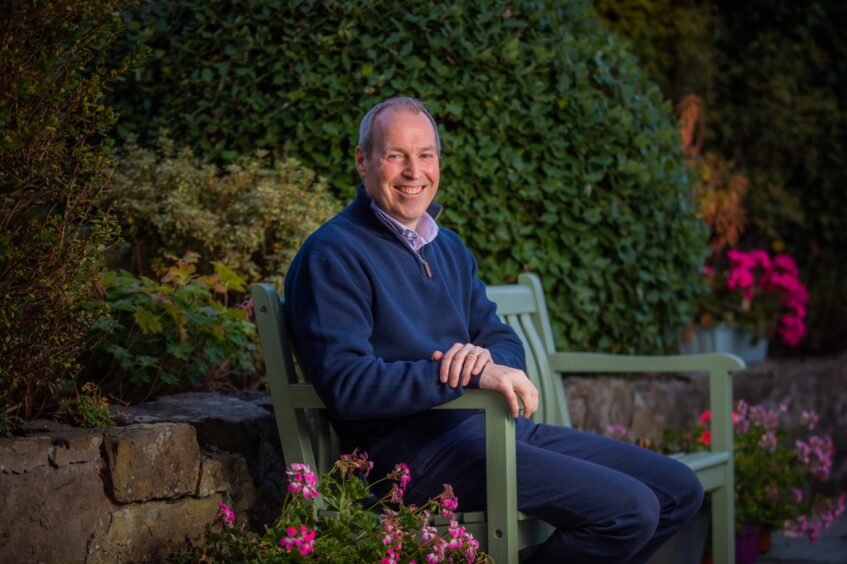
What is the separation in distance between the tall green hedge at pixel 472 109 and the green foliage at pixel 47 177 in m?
2.12

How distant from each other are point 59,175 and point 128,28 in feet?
8.38

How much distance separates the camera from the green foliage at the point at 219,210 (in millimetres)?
4516

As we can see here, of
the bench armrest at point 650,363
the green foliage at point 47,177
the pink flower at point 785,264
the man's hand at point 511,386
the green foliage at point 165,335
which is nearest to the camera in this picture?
the green foliage at point 47,177

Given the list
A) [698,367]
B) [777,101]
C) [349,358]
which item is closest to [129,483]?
[349,358]

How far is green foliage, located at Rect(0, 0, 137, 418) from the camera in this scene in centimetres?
261

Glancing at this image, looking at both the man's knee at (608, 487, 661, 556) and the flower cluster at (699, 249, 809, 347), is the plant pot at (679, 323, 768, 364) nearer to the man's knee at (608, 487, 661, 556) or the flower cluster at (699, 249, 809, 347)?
the flower cluster at (699, 249, 809, 347)

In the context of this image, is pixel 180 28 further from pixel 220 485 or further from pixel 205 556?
pixel 205 556

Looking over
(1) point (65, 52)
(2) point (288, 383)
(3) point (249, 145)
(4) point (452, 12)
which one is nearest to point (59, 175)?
(1) point (65, 52)

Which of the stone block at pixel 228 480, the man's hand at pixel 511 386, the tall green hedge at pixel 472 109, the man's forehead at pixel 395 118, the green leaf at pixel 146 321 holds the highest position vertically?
the tall green hedge at pixel 472 109

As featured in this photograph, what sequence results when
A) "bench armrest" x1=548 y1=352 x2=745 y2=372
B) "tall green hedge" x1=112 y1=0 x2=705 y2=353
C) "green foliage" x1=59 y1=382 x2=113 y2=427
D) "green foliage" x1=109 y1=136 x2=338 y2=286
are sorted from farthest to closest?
"tall green hedge" x1=112 y1=0 x2=705 y2=353
"green foliage" x1=109 y1=136 x2=338 y2=286
"bench armrest" x1=548 y1=352 x2=745 y2=372
"green foliage" x1=59 y1=382 x2=113 y2=427

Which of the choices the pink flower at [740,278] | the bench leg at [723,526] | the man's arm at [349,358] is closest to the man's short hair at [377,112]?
the man's arm at [349,358]

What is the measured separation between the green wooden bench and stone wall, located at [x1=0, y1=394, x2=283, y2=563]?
233mm

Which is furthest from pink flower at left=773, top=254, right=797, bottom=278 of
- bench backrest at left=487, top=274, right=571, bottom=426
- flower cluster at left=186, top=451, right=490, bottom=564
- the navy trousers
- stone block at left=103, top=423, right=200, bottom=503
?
stone block at left=103, top=423, right=200, bottom=503

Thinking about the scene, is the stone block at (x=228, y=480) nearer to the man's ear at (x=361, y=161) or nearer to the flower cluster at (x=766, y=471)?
the man's ear at (x=361, y=161)
